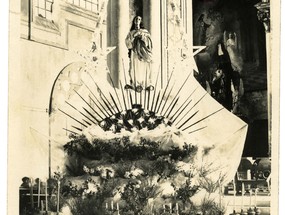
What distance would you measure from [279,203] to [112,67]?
0.91 meters

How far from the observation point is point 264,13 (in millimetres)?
2316

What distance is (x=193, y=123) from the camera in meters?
2.35

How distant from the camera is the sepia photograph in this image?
2311mm

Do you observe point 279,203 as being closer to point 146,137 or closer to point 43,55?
point 146,137

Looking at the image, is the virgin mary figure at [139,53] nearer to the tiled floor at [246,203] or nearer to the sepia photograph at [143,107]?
the sepia photograph at [143,107]

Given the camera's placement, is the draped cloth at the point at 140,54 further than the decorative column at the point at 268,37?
Yes

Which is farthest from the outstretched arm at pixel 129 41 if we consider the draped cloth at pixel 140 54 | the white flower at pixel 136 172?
the white flower at pixel 136 172

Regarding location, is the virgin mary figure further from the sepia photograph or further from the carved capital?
the carved capital

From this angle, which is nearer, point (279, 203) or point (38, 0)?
point (279, 203)

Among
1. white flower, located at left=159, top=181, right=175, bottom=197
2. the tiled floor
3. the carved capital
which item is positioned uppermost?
the carved capital

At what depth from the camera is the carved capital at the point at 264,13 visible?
2311 millimetres

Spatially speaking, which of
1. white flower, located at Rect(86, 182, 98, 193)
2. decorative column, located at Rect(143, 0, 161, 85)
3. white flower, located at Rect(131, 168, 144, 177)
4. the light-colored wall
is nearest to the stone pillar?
decorative column, located at Rect(143, 0, 161, 85)
